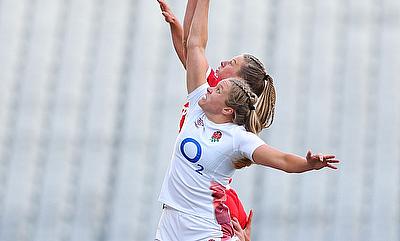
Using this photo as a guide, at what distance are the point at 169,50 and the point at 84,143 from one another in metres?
1.21

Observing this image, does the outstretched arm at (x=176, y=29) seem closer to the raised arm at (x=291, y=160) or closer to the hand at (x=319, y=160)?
the raised arm at (x=291, y=160)

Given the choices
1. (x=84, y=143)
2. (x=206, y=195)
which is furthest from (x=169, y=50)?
(x=206, y=195)

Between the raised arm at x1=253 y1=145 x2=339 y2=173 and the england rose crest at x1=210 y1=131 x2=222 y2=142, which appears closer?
the raised arm at x1=253 y1=145 x2=339 y2=173

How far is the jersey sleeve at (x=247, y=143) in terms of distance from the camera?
15.1 ft

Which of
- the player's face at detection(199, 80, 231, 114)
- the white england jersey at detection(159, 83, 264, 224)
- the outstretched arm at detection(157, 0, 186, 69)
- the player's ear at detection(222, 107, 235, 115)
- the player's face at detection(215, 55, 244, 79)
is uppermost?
the outstretched arm at detection(157, 0, 186, 69)

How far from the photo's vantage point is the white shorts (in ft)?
15.4

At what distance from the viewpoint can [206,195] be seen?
4711 millimetres

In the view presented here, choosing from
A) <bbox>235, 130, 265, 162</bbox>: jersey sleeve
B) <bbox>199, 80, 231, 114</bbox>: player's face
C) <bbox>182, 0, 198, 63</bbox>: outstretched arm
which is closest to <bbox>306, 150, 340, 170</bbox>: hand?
<bbox>235, 130, 265, 162</bbox>: jersey sleeve

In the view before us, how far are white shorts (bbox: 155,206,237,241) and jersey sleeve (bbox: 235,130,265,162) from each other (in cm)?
33

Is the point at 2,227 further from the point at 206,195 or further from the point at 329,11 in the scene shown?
the point at 206,195

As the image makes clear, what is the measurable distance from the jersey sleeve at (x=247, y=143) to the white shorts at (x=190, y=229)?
331mm

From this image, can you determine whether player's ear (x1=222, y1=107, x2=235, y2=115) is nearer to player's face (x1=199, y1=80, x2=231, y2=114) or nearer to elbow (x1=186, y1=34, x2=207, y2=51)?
player's face (x1=199, y1=80, x2=231, y2=114)

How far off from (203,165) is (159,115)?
6115mm

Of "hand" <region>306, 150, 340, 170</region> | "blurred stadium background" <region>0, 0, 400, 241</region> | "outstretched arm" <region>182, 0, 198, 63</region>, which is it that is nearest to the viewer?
"hand" <region>306, 150, 340, 170</region>
